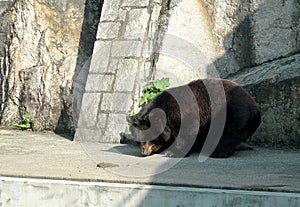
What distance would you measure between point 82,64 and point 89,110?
1611 mm

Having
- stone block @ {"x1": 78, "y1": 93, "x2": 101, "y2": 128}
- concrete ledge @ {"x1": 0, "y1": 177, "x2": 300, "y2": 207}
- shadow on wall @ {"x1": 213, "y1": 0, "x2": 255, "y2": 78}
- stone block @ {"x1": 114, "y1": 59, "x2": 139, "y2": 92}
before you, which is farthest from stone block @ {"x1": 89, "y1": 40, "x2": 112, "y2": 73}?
concrete ledge @ {"x1": 0, "y1": 177, "x2": 300, "y2": 207}

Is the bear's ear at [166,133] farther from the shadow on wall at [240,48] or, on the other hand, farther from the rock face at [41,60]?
the rock face at [41,60]

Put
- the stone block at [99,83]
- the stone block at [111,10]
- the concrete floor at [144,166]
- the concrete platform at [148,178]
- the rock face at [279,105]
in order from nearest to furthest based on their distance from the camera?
the concrete platform at [148,178] → the concrete floor at [144,166] → the rock face at [279,105] → the stone block at [99,83] → the stone block at [111,10]

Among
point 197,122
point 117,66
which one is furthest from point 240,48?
point 197,122

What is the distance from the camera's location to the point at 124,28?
8.67 metres

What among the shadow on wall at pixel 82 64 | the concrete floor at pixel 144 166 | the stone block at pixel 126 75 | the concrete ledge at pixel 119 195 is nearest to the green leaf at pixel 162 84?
the stone block at pixel 126 75

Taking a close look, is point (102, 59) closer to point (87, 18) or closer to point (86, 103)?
point (86, 103)

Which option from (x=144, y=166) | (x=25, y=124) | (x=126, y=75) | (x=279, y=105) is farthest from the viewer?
(x=25, y=124)

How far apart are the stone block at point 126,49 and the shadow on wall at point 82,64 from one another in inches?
37.7

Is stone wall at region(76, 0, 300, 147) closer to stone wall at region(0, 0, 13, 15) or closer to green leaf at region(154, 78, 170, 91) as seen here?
green leaf at region(154, 78, 170, 91)

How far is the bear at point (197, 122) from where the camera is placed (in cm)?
668

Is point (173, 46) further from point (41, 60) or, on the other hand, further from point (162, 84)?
Answer: point (41, 60)

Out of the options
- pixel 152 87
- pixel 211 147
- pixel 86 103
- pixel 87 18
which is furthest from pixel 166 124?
pixel 87 18

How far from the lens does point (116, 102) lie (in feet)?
26.7
